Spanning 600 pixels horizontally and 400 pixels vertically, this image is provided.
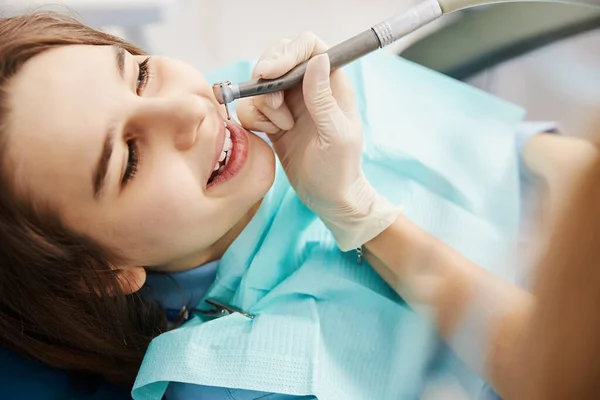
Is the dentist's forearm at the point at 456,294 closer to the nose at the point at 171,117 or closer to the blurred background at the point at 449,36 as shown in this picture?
the blurred background at the point at 449,36

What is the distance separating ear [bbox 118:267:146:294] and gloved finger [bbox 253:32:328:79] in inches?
12.0

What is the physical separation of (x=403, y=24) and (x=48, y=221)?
48 cm

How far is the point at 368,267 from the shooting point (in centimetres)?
84

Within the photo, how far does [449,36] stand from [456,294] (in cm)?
50

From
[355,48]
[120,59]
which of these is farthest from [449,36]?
[120,59]

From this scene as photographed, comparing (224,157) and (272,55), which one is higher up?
(272,55)

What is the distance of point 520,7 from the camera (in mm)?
872

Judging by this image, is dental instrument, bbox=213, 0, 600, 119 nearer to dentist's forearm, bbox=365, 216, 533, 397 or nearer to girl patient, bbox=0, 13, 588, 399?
girl patient, bbox=0, 13, 588, 399

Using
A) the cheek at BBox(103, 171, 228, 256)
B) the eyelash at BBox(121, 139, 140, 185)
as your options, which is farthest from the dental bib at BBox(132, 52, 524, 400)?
the eyelash at BBox(121, 139, 140, 185)

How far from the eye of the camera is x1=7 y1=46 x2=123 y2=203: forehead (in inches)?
23.2

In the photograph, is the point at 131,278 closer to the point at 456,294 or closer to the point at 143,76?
the point at 143,76

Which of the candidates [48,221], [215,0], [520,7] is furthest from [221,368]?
[215,0]

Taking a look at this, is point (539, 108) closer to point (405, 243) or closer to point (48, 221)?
point (405, 243)

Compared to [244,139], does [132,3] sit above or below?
above
